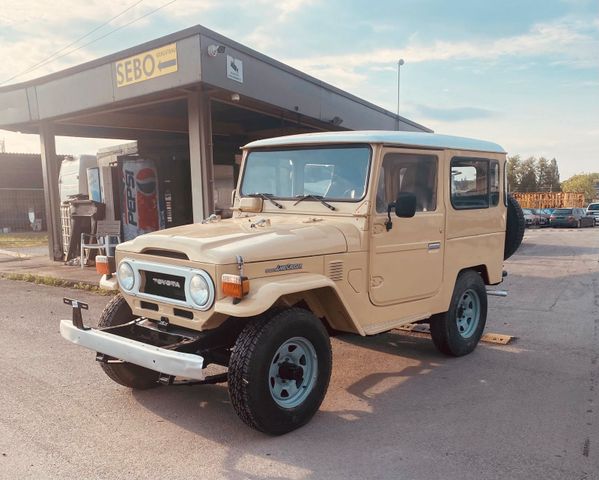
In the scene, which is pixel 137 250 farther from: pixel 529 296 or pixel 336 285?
pixel 529 296

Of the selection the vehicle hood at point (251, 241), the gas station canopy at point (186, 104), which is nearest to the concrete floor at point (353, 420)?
the vehicle hood at point (251, 241)

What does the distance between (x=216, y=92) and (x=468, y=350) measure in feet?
20.6

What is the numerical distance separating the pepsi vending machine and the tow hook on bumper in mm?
8683

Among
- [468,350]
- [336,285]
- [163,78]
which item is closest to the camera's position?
[336,285]

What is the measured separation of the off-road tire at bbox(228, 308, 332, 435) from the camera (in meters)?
3.44

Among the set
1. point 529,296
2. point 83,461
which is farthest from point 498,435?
point 529,296

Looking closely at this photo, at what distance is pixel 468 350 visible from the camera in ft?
18.4

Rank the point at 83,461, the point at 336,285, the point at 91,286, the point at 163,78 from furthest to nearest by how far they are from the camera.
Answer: the point at 91,286, the point at 163,78, the point at 336,285, the point at 83,461

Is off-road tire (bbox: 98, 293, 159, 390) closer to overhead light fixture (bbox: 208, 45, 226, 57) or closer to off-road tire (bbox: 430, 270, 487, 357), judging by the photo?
off-road tire (bbox: 430, 270, 487, 357)

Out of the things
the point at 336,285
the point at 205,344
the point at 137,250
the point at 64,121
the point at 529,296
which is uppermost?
the point at 64,121

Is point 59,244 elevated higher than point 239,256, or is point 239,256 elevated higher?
point 239,256

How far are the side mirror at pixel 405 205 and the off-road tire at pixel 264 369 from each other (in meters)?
1.19

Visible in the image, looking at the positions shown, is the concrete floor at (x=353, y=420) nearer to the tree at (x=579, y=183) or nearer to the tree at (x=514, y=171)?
the tree at (x=514, y=171)

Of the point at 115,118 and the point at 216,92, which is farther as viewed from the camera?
the point at 115,118
